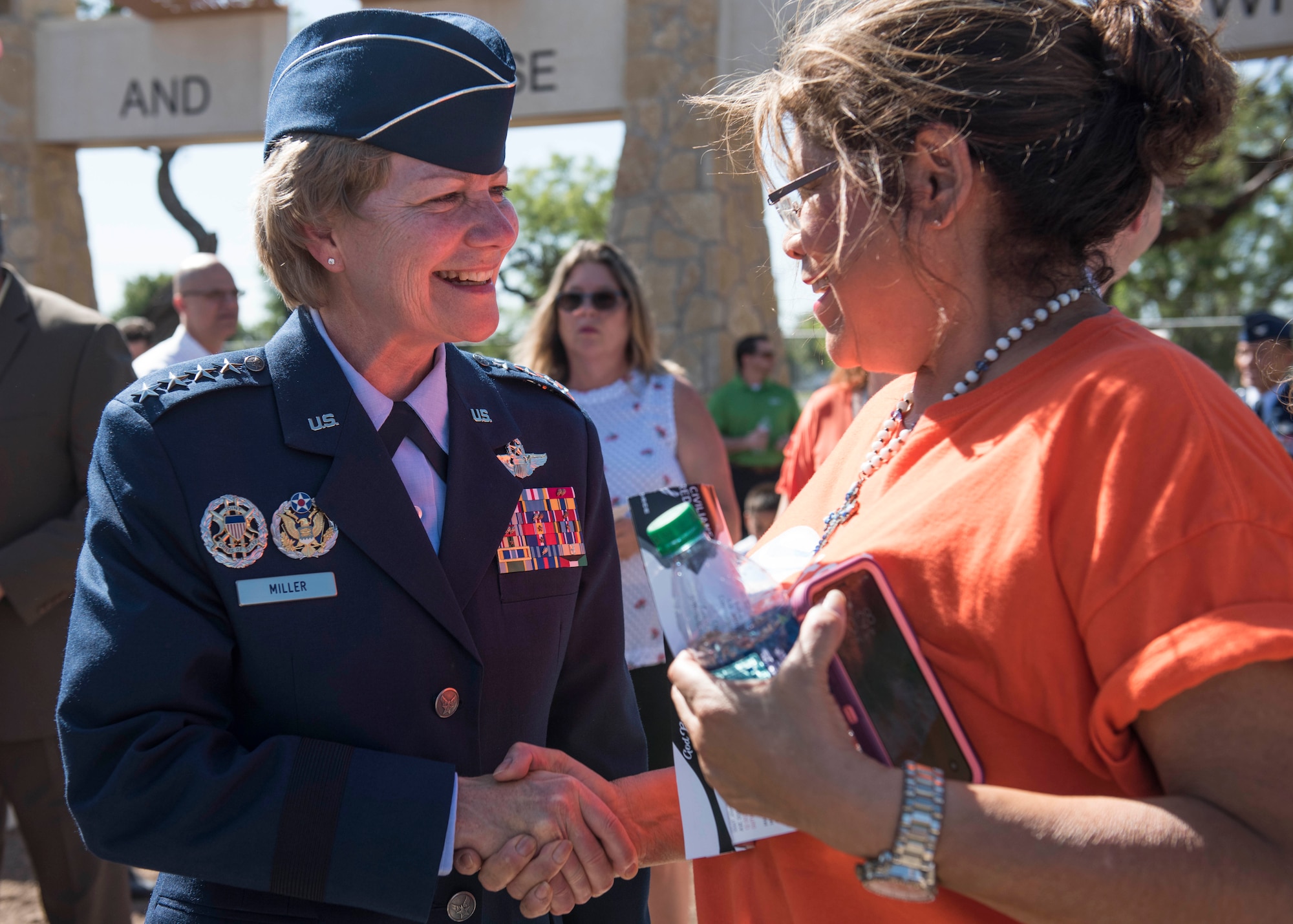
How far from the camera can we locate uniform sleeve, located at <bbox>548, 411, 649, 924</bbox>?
6.36 feet

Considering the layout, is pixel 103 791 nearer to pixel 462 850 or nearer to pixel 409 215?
pixel 462 850

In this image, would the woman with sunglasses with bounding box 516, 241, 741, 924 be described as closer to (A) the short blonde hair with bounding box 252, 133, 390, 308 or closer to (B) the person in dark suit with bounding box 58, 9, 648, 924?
(B) the person in dark suit with bounding box 58, 9, 648, 924

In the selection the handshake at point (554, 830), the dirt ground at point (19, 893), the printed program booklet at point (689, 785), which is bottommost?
the dirt ground at point (19, 893)

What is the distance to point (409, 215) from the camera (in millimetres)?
1791

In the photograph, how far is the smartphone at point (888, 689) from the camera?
1.13 meters

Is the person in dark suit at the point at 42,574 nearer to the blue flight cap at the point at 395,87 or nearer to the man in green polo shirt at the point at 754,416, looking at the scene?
the blue flight cap at the point at 395,87

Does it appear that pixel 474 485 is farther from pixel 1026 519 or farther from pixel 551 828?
pixel 1026 519

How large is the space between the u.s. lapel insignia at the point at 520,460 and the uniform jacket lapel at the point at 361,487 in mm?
236

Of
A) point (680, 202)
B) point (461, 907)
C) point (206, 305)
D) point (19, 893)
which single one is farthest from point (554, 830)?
point (680, 202)

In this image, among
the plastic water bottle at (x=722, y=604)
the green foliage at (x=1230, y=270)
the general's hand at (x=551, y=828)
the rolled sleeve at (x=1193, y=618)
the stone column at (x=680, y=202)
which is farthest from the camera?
the green foliage at (x=1230, y=270)

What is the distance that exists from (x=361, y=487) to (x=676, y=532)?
0.66 meters

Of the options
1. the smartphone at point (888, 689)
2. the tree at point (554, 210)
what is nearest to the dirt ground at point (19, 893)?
the smartphone at point (888, 689)

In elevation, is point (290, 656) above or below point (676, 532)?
below

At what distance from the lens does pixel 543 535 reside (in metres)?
1.86
